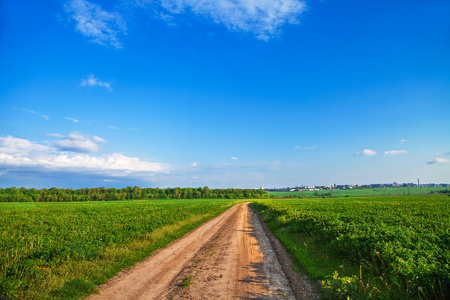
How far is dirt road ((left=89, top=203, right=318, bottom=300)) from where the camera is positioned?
25.7 feet

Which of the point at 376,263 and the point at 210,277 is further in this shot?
the point at 210,277

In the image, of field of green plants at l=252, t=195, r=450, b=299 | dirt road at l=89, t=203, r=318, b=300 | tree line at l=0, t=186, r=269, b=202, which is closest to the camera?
field of green plants at l=252, t=195, r=450, b=299

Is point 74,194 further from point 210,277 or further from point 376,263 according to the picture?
point 376,263

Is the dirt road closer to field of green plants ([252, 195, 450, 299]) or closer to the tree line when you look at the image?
field of green plants ([252, 195, 450, 299])

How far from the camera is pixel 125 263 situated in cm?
1148

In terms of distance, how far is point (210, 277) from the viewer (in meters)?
9.49

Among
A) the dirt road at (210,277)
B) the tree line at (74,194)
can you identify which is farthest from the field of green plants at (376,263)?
the tree line at (74,194)

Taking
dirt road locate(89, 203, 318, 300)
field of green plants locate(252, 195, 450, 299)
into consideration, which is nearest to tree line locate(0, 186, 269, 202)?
dirt road locate(89, 203, 318, 300)

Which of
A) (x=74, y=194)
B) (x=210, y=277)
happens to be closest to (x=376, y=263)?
(x=210, y=277)

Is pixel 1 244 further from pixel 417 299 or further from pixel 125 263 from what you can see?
pixel 417 299

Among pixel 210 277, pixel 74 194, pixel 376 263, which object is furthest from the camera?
pixel 74 194

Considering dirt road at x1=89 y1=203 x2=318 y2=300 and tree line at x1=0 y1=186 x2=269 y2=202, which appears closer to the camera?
dirt road at x1=89 y1=203 x2=318 y2=300

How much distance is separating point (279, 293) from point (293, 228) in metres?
13.0

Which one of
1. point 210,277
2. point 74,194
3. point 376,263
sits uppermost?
point 376,263
